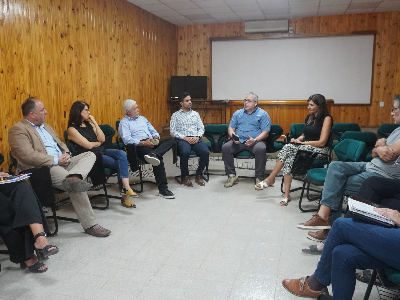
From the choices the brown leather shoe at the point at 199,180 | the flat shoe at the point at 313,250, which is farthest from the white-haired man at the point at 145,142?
the flat shoe at the point at 313,250

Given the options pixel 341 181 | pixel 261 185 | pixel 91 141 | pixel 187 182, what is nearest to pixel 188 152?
pixel 187 182

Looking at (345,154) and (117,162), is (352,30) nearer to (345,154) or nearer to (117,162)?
(345,154)

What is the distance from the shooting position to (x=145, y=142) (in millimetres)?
4438

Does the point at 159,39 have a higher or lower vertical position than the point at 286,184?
higher

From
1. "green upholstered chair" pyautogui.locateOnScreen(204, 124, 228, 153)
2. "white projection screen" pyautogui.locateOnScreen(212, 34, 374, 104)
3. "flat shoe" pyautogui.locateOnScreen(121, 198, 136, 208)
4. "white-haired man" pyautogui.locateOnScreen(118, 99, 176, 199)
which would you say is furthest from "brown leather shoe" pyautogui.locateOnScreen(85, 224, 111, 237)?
"white projection screen" pyautogui.locateOnScreen(212, 34, 374, 104)

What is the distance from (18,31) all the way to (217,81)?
540 cm

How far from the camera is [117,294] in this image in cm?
217

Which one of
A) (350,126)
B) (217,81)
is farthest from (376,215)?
(217,81)

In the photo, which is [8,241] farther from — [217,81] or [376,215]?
[217,81]

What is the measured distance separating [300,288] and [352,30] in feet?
23.7

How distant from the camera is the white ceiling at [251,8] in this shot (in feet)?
21.7

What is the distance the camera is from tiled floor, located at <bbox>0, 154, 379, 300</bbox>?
2.21 metres

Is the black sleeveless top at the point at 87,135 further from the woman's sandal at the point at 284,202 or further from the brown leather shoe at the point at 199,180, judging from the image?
the woman's sandal at the point at 284,202

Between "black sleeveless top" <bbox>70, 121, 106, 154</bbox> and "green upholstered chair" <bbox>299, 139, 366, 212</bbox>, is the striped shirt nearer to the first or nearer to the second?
"black sleeveless top" <bbox>70, 121, 106, 154</bbox>
